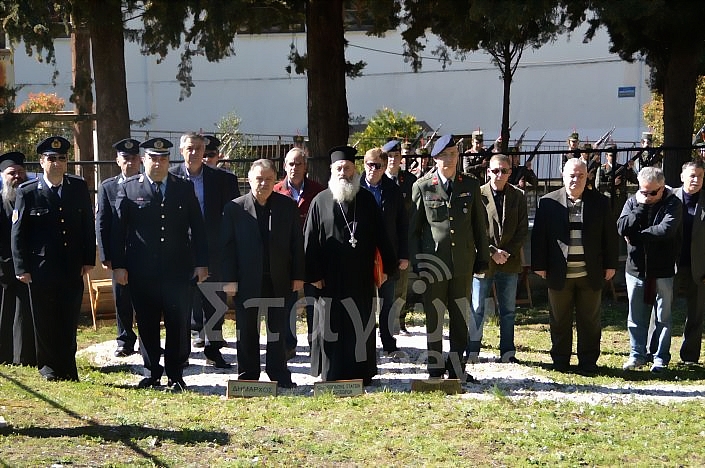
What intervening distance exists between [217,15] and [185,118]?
23.4 metres

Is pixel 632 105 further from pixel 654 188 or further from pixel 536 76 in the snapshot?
pixel 654 188

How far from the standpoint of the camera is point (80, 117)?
15.2 meters

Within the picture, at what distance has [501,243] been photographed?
8.92 meters

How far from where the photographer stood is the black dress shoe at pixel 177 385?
26.2ft

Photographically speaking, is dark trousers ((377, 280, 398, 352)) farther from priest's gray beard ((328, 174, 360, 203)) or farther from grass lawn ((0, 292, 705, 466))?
grass lawn ((0, 292, 705, 466))

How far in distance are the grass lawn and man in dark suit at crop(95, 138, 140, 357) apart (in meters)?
1.35

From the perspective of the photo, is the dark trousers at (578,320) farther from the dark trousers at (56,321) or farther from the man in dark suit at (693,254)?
the dark trousers at (56,321)

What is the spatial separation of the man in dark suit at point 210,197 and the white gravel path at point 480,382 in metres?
0.26

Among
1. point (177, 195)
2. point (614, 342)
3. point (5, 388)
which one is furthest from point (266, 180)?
point (614, 342)

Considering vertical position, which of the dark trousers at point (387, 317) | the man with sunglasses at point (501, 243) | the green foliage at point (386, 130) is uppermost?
the green foliage at point (386, 130)

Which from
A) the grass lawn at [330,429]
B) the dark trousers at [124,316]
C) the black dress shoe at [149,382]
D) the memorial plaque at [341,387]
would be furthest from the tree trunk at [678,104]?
the black dress shoe at [149,382]

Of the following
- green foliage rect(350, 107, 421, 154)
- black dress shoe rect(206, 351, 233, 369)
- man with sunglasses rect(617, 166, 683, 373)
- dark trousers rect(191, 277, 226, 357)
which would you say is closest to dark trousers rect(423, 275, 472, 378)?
man with sunglasses rect(617, 166, 683, 373)

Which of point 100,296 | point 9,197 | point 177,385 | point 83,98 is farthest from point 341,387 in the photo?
point 83,98

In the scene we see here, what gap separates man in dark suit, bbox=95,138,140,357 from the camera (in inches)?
341
